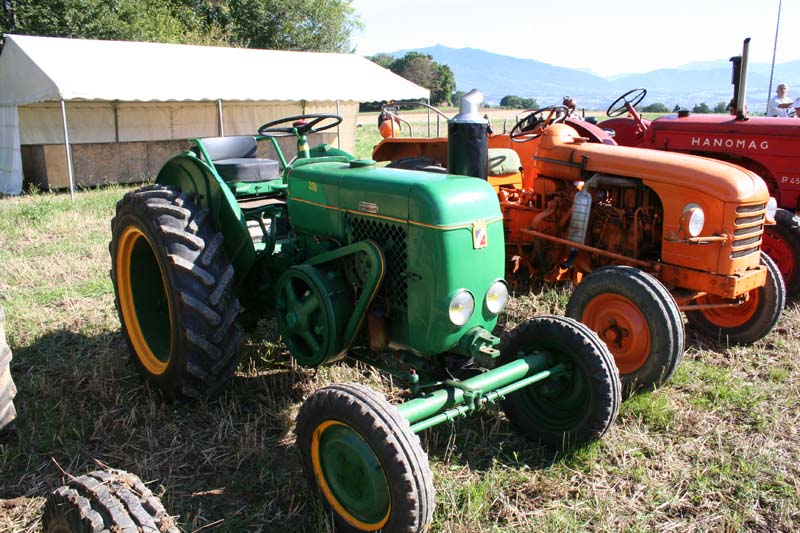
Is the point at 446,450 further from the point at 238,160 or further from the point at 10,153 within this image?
the point at 10,153

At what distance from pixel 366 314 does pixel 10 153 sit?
11075 millimetres

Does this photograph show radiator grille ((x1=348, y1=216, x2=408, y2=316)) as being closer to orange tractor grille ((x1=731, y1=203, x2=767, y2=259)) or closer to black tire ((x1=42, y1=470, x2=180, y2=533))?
black tire ((x1=42, y1=470, x2=180, y2=533))

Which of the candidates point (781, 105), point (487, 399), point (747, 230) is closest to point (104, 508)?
point (487, 399)

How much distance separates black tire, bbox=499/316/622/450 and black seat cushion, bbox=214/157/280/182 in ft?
5.97

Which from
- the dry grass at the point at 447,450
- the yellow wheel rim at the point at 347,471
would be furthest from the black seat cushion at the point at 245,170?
the yellow wheel rim at the point at 347,471

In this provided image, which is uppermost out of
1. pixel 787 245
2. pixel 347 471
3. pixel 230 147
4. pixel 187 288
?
pixel 230 147

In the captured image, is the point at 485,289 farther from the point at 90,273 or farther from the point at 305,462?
the point at 90,273

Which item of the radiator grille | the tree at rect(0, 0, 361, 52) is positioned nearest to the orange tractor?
the radiator grille

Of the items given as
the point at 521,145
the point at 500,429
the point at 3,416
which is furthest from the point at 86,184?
the point at 500,429

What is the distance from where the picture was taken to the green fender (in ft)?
10.9

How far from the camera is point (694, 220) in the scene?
3.79 metres

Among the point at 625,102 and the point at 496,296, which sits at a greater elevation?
the point at 625,102

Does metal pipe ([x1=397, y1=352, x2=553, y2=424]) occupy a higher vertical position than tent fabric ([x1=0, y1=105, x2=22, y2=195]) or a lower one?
lower

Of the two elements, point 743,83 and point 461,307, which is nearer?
point 461,307
